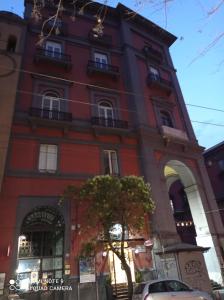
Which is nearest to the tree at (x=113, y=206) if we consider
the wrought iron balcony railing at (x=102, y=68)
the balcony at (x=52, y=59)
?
the balcony at (x=52, y=59)

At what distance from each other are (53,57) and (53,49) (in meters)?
1.99

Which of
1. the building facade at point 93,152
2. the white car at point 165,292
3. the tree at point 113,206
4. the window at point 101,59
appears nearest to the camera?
the white car at point 165,292

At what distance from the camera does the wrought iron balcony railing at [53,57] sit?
61.2 ft

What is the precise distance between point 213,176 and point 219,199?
308 centimetres

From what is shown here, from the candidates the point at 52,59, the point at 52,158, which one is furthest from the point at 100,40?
the point at 52,158

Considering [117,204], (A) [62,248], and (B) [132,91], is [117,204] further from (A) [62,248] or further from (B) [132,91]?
(B) [132,91]

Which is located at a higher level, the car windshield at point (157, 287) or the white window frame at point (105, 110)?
the white window frame at point (105, 110)

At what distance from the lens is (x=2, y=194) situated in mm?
13375

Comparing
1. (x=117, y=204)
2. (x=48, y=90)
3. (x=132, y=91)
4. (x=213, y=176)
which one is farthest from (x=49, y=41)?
(x=213, y=176)

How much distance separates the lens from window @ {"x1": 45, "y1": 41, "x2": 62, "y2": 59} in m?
19.6

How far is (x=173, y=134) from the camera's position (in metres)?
19.4

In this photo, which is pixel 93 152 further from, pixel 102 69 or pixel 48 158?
pixel 102 69

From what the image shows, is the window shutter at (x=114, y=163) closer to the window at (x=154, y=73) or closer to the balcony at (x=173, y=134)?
the balcony at (x=173, y=134)

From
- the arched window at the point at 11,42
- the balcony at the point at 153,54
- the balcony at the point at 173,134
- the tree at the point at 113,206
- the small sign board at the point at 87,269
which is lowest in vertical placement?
the small sign board at the point at 87,269
